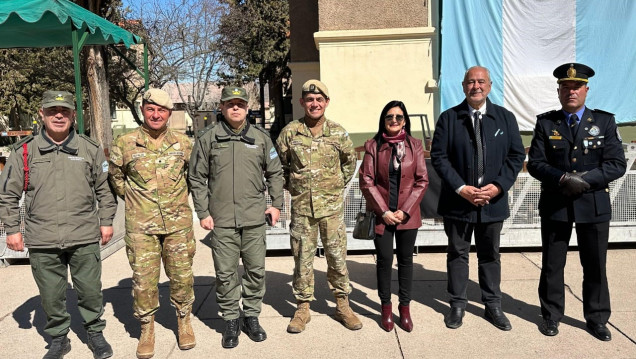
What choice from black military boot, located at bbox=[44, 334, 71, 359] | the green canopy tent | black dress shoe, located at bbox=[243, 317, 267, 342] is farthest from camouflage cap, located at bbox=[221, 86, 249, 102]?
the green canopy tent

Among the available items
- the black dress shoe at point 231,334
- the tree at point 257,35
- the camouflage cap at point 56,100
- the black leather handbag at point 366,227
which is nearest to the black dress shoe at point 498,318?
the black leather handbag at point 366,227

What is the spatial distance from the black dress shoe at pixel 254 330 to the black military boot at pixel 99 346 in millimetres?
951

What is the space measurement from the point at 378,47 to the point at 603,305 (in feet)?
27.9

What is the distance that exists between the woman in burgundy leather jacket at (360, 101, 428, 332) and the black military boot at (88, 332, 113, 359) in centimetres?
197

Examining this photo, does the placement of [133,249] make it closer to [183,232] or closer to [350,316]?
[183,232]

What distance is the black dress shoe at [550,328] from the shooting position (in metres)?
3.64

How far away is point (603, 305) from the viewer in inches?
143

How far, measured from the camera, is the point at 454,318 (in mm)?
3865

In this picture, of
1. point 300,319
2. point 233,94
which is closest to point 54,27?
point 233,94

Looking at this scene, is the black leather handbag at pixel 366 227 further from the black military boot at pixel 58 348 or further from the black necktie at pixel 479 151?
the black military boot at pixel 58 348

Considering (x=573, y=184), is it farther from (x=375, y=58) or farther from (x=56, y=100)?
(x=375, y=58)

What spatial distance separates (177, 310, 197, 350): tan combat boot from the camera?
3564 mm

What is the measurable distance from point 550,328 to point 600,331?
12.8 inches

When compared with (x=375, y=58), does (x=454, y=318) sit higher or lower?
lower
